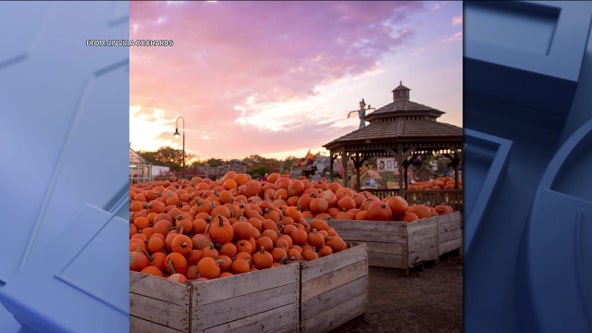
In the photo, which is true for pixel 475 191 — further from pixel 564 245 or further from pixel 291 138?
pixel 291 138

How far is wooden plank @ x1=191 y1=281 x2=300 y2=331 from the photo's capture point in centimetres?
198

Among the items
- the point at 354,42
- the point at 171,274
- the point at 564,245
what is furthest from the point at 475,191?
the point at 171,274

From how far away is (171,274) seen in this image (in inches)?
90.0

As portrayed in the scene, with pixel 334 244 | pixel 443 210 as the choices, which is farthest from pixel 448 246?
pixel 334 244

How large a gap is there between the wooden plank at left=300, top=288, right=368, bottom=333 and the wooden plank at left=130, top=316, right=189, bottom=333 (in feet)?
2.65

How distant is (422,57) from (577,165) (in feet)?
2.04

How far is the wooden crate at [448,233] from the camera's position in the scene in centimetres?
467

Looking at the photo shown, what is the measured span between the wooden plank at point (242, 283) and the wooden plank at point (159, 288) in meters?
0.06

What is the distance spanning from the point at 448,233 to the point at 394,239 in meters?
0.96

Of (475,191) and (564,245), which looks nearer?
(564,245)

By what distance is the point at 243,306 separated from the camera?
7.02 ft

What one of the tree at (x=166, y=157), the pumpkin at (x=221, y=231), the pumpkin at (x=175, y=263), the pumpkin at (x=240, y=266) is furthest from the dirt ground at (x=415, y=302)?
the tree at (x=166, y=157)

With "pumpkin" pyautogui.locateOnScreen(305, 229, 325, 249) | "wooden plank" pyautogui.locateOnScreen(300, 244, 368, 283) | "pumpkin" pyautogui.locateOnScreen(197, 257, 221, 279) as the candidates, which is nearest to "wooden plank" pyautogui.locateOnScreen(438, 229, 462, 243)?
"wooden plank" pyautogui.locateOnScreen(300, 244, 368, 283)

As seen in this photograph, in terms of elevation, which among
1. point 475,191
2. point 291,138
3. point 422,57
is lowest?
point 475,191
